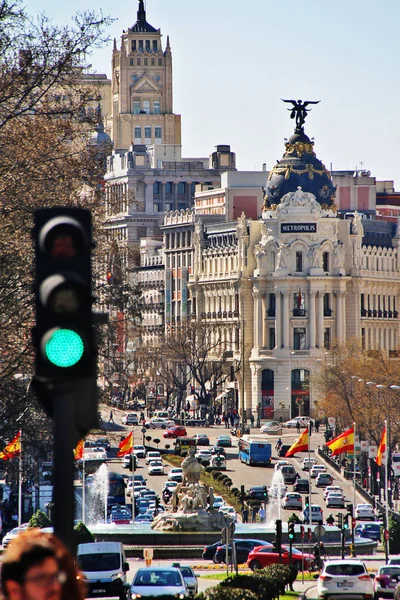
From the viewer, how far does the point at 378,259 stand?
19525 centimetres

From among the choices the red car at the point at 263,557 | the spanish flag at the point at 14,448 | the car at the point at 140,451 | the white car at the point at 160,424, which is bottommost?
the red car at the point at 263,557

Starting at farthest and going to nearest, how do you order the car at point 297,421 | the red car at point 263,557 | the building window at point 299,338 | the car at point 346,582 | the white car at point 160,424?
1. the building window at point 299,338
2. the car at point 297,421
3. the white car at point 160,424
4. the red car at point 263,557
5. the car at point 346,582

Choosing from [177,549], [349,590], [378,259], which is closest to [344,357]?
[378,259]

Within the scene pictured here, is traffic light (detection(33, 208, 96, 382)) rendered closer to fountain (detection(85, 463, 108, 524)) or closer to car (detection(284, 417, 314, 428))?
fountain (detection(85, 463, 108, 524))

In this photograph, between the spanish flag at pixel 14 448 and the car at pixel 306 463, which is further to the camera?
the car at pixel 306 463

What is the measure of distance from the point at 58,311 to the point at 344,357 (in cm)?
15180

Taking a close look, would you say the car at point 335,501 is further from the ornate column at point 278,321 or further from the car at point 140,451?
the ornate column at point 278,321

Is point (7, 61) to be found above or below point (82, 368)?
above

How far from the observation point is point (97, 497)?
302 ft

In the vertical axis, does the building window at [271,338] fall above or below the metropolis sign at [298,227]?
below

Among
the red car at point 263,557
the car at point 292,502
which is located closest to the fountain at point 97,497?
the car at point 292,502

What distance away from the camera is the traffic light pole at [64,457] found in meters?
11.3

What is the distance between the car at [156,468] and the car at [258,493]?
1865 cm

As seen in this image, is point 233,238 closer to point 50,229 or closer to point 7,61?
point 7,61
